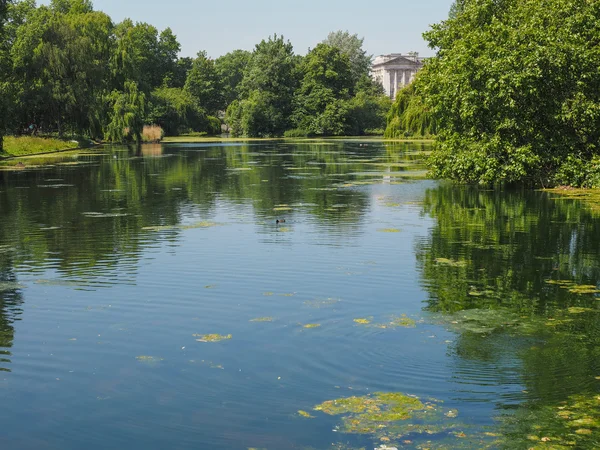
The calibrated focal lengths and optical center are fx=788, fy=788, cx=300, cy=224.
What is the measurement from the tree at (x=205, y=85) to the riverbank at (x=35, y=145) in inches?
3009

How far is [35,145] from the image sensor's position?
73.3 metres

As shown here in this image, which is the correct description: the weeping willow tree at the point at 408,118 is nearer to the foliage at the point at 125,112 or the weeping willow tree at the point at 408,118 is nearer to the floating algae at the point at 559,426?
the foliage at the point at 125,112

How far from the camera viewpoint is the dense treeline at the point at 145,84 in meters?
78.0

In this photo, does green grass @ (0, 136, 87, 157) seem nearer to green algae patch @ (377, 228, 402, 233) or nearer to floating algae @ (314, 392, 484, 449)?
green algae patch @ (377, 228, 402, 233)

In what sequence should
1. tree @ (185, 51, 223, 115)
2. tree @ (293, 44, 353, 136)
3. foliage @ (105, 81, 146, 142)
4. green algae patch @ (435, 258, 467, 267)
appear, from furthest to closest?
1. tree @ (185, 51, 223, 115)
2. tree @ (293, 44, 353, 136)
3. foliage @ (105, 81, 146, 142)
4. green algae patch @ (435, 258, 467, 267)

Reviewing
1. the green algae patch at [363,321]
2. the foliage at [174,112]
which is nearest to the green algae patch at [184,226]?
the green algae patch at [363,321]

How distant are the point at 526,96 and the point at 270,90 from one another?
104m

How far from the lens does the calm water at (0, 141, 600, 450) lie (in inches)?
345

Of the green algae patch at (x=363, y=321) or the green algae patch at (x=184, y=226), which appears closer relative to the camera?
the green algae patch at (x=363, y=321)

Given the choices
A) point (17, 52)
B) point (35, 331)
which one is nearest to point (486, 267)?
point (35, 331)

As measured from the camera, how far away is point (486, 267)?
56.9 ft

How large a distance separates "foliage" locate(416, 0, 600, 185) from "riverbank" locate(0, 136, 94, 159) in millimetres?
40263

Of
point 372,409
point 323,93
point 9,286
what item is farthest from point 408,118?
point 372,409

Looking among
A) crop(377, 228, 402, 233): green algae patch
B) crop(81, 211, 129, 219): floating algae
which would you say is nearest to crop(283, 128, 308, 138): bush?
crop(81, 211, 129, 219): floating algae
